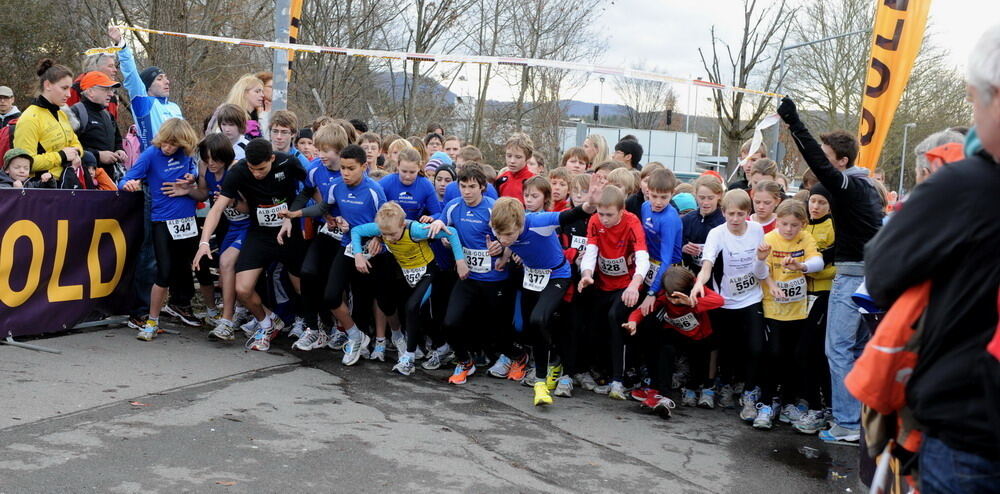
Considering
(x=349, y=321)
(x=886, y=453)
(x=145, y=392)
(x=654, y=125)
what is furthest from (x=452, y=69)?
(x=654, y=125)

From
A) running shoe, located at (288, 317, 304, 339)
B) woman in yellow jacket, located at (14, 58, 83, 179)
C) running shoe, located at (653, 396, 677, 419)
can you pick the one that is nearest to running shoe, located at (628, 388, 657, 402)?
running shoe, located at (653, 396, 677, 419)

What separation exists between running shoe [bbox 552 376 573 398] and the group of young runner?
0.8 inches

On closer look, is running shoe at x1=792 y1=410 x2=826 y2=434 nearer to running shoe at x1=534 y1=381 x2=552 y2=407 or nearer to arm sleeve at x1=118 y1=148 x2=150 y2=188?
running shoe at x1=534 y1=381 x2=552 y2=407

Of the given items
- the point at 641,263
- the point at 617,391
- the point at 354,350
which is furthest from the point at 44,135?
the point at 617,391

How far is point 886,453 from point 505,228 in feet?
15.5

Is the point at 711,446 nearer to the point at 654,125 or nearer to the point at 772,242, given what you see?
the point at 772,242

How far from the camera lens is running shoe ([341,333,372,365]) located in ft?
26.3

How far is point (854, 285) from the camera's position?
619 cm

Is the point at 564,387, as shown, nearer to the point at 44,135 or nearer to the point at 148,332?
the point at 148,332

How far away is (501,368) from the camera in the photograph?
804 cm

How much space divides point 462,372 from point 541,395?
1008mm

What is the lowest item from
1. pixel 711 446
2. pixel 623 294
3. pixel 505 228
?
pixel 711 446

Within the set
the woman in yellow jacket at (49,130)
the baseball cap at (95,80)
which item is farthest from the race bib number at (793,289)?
A: the baseball cap at (95,80)

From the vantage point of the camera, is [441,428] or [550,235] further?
[550,235]
